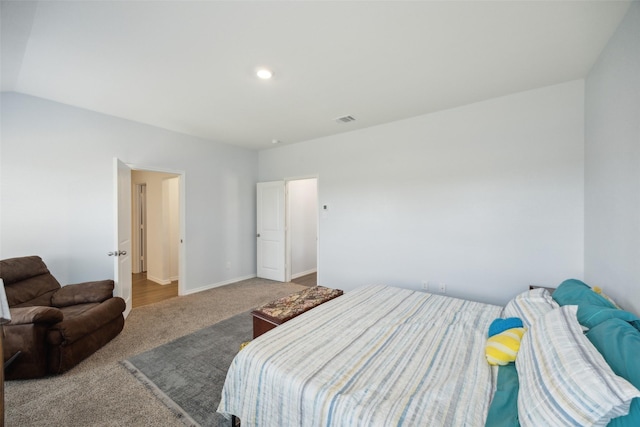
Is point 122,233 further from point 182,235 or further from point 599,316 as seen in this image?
point 599,316

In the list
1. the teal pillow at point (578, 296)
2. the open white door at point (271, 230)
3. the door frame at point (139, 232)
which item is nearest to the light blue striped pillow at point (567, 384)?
the teal pillow at point (578, 296)

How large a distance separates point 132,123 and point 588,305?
17.0 feet

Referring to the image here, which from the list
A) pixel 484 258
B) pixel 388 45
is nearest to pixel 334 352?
pixel 388 45

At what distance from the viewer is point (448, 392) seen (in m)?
1.17

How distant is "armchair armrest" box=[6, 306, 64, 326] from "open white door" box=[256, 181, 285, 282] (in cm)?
332

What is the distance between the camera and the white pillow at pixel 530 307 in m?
1.56

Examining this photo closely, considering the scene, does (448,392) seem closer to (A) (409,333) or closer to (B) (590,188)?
(A) (409,333)

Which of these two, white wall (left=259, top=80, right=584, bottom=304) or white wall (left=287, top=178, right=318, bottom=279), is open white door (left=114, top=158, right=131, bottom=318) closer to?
white wall (left=287, top=178, right=318, bottom=279)

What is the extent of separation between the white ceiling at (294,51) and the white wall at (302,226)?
8.39 ft

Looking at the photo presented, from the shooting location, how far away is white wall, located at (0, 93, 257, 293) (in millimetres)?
2842

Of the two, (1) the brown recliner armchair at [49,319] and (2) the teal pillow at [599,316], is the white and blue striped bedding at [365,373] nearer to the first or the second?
(2) the teal pillow at [599,316]

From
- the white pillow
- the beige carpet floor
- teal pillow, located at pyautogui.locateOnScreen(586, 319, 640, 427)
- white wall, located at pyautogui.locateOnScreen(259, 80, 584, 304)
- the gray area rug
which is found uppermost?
white wall, located at pyautogui.locateOnScreen(259, 80, 584, 304)

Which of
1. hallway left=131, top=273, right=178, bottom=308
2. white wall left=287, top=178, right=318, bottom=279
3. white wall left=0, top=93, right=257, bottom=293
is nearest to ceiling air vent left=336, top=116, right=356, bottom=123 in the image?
white wall left=287, top=178, right=318, bottom=279

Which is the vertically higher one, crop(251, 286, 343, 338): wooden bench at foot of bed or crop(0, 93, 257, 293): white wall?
crop(0, 93, 257, 293): white wall
